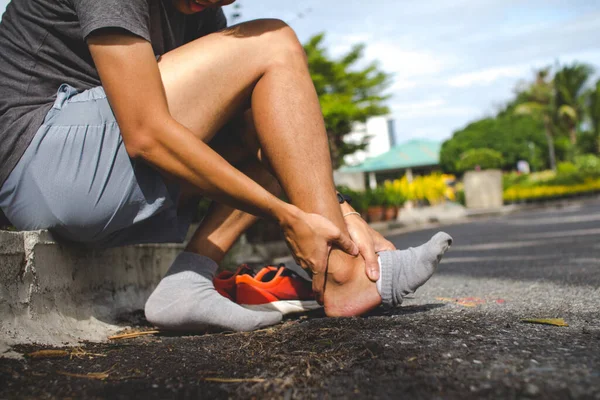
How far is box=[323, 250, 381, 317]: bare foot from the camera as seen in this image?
1.30 metres

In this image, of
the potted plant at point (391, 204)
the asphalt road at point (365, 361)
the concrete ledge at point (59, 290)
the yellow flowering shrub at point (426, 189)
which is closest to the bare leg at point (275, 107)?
the asphalt road at point (365, 361)

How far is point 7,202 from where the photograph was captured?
1.26 metres

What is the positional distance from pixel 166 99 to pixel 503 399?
35.8 inches

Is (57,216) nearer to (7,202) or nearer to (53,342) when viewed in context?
(7,202)

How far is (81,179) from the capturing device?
1203 mm

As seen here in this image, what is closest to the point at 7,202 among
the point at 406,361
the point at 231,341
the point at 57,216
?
the point at 57,216

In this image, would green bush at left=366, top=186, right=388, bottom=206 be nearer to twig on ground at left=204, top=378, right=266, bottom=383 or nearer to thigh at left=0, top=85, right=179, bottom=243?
thigh at left=0, top=85, right=179, bottom=243

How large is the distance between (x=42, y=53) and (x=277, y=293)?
2.68ft

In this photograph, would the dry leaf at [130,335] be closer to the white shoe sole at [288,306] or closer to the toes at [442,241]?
the white shoe sole at [288,306]

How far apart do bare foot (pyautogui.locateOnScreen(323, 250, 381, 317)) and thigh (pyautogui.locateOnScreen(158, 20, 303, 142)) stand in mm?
460

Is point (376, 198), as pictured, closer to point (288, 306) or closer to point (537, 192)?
point (288, 306)

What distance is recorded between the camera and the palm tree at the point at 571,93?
36938mm

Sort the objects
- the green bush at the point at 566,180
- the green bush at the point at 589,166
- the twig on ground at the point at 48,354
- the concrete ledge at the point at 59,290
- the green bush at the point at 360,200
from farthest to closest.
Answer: the green bush at the point at 589,166 < the green bush at the point at 566,180 < the green bush at the point at 360,200 < the concrete ledge at the point at 59,290 < the twig on ground at the point at 48,354

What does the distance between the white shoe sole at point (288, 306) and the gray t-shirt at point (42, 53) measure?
678 mm
